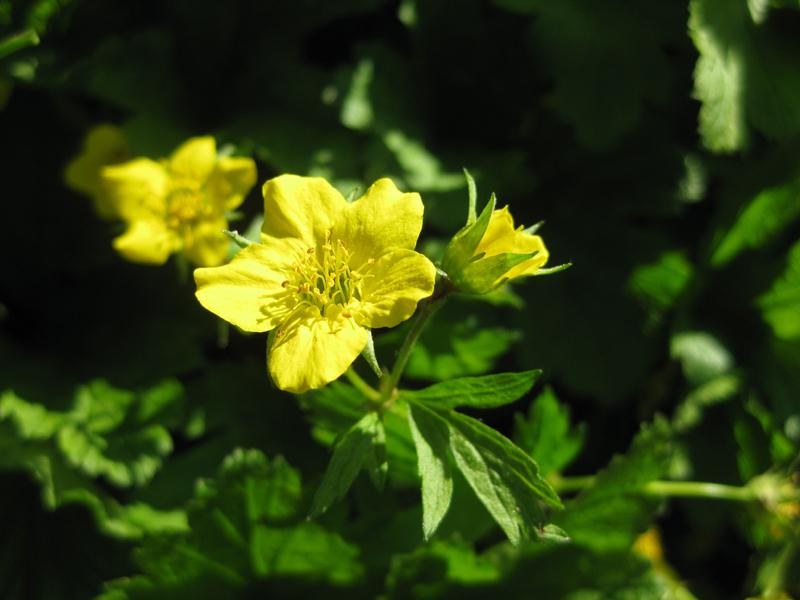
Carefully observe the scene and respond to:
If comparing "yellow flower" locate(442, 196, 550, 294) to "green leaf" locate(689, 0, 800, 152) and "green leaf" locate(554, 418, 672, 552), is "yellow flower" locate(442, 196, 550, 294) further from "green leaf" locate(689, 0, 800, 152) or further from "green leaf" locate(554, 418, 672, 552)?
"green leaf" locate(689, 0, 800, 152)

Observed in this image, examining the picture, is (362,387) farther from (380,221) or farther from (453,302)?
(453,302)

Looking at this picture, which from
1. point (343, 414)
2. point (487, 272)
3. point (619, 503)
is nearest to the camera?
point (487, 272)

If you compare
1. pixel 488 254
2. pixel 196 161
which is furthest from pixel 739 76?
pixel 196 161

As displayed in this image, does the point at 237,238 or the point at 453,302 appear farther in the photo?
the point at 453,302

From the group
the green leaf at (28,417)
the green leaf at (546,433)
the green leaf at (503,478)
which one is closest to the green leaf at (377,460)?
the green leaf at (503,478)

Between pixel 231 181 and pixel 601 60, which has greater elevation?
pixel 601 60

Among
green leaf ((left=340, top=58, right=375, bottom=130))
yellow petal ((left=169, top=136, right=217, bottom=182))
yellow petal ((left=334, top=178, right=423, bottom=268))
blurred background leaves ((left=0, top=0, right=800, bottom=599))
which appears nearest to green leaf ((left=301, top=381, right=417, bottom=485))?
blurred background leaves ((left=0, top=0, right=800, bottom=599))

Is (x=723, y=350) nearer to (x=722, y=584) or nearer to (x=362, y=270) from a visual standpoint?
(x=722, y=584)

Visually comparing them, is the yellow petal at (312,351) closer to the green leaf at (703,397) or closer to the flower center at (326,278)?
the flower center at (326,278)
